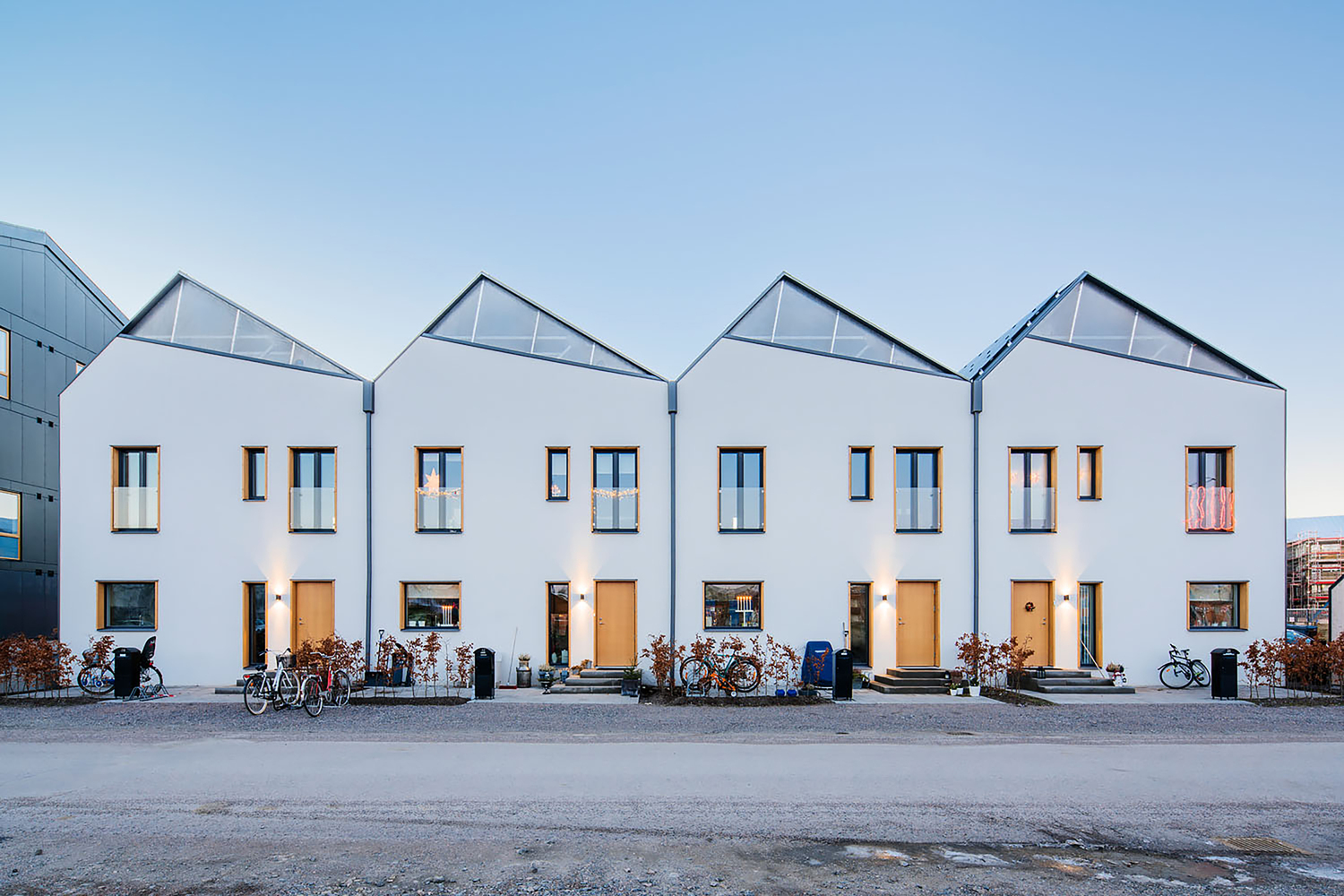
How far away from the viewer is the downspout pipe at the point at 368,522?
54.0 ft

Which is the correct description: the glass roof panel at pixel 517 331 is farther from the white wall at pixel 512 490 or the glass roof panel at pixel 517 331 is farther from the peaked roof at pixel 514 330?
the white wall at pixel 512 490

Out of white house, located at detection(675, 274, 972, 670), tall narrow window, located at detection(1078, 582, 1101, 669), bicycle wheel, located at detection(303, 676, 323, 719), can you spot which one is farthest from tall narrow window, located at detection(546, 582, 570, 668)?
tall narrow window, located at detection(1078, 582, 1101, 669)

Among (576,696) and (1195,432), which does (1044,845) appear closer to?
(576,696)

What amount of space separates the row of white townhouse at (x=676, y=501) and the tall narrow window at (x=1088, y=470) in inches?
2.1

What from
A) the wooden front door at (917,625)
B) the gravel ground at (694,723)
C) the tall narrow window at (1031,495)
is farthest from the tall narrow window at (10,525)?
the tall narrow window at (1031,495)

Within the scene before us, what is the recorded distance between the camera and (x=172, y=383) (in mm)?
17125

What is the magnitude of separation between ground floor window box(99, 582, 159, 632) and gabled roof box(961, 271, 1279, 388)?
18.4 m

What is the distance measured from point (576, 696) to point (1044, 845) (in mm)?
10015

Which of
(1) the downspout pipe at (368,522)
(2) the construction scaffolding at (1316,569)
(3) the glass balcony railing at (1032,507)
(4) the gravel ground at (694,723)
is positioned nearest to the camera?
(4) the gravel ground at (694,723)

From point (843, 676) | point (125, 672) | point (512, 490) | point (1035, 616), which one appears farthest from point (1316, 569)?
point (125, 672)

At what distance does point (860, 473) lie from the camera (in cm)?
1700

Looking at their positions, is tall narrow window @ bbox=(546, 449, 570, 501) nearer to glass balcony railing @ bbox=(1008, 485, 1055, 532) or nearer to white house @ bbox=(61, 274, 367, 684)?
white house @ bbox=(61, 274, 367, 684)

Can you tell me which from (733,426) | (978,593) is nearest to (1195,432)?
(978,593)

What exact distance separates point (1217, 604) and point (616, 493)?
43.2ft
